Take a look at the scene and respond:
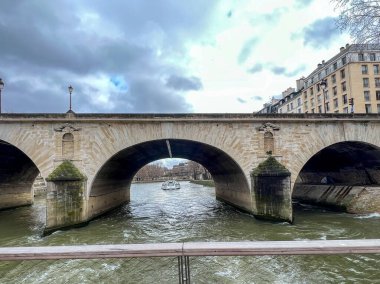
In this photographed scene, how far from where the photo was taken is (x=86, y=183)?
16.8m

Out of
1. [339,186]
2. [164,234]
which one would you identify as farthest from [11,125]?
[339,186]

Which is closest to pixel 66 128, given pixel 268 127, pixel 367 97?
pixel 268 127

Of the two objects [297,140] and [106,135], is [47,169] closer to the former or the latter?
[106,135]

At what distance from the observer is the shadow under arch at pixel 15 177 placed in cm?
2195

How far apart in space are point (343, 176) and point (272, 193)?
42.5ft

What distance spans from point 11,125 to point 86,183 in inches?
208

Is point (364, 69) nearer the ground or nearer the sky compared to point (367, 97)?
nearer the sky

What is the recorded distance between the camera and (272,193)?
55.8 feet

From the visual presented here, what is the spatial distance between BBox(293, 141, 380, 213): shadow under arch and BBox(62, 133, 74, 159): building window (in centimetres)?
1663

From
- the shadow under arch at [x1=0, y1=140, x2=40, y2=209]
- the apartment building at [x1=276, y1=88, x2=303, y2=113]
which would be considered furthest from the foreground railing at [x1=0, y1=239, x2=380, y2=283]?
the apartment building at [x1=276, y1=88, x2=303, y2=113]

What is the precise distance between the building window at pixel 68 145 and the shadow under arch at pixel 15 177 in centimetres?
562

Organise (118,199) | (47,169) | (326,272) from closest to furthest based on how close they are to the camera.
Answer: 1. (326,272)
2. (47,169)
3. (118,199)

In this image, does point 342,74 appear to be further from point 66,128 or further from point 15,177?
point 15,177

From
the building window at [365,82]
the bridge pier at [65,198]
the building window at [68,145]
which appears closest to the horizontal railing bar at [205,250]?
the bridge pier at [65,198]
